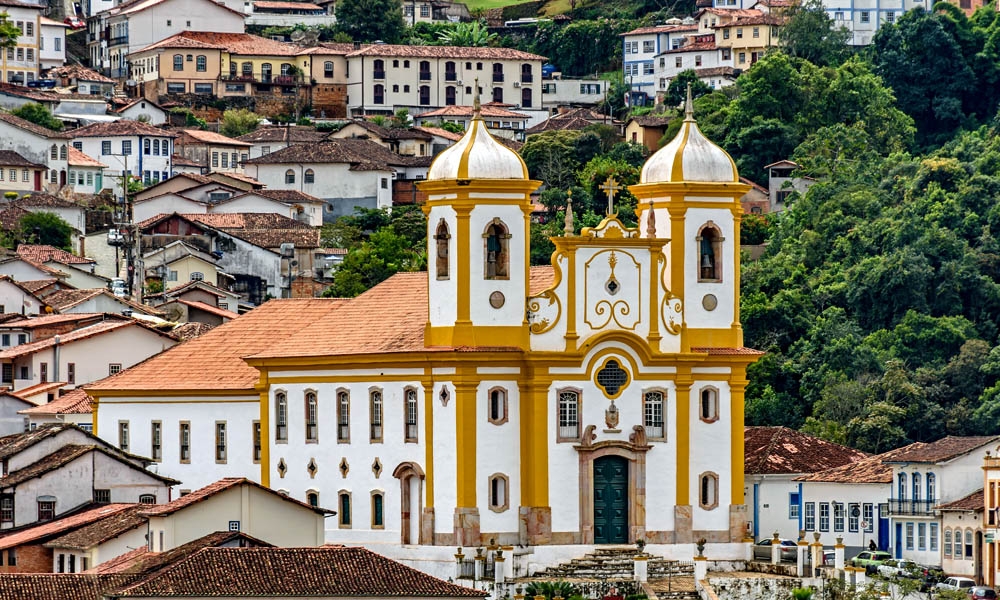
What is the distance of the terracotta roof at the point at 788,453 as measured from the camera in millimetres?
102312

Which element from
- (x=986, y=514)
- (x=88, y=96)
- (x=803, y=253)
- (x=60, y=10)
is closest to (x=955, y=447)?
(x=986, y=514)

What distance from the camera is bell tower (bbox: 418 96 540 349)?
7938 centimetres

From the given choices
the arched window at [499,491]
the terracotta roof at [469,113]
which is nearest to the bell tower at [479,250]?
the arched window at [499,491]

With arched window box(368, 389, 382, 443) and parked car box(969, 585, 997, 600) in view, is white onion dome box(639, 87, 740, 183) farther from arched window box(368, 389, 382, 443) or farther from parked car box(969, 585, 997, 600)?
parked car box(969, 585, 997, 600)

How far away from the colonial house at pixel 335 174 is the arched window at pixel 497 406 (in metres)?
74.6

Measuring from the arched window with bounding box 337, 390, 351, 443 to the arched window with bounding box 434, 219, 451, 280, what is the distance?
4.51 metres

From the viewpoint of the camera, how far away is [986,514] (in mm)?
97062

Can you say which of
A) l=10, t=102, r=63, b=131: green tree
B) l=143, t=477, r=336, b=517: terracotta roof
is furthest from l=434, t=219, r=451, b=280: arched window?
l=10, t=102, r=63, b=131: green tree

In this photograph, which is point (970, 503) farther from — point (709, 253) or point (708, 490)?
point (708, 490)

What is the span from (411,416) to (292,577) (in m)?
11.0

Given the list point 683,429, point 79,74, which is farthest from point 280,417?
point 79,74

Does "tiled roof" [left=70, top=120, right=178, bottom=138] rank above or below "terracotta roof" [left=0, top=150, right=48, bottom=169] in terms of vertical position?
above

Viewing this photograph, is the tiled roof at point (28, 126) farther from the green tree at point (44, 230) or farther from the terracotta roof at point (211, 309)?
the terracotta roof at point (211, 309)

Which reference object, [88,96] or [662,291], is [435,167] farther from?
[88,96]
